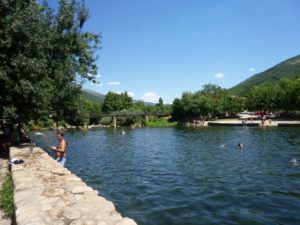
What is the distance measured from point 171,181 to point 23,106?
38.6 feet

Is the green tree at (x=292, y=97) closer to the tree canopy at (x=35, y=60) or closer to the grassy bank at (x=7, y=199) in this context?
the tree canopy at (x=35, y=60)

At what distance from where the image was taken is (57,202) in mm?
9242

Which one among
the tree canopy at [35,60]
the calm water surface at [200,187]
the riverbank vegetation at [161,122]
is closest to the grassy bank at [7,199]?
the calm water surface at [200,187]

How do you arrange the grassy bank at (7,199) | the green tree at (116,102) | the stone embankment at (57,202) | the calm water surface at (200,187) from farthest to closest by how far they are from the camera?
1. the green tree at (116,102)
2. the calm water surface at (200,187)
3. the grassy bank at (7,199)
4. the stone embankment at (57,202)

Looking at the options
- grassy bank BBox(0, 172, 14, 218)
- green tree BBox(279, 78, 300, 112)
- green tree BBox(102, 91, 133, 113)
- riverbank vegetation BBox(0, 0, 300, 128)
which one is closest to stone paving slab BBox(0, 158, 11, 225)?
grassy bank BBox(0, 172, 14, 218)

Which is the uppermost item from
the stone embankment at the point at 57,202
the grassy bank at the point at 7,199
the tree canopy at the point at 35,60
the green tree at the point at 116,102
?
the green tree at the point at 116,102

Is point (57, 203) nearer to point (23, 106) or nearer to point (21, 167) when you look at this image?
point (21, 167)

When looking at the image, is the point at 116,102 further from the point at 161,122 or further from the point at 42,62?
the point at 42,62

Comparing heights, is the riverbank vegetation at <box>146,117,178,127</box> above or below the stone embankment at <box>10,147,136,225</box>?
above

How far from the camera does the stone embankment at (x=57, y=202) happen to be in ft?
26.0

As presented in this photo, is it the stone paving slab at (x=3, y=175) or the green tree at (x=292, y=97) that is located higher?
the green tree at (x=292, y=97)

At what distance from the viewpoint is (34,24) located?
2205 cm

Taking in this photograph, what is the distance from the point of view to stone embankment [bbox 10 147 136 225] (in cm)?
791

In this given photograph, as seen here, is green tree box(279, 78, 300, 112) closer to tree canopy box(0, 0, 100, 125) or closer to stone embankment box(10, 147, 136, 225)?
tree canopy box(0, 0, 100, 125)
